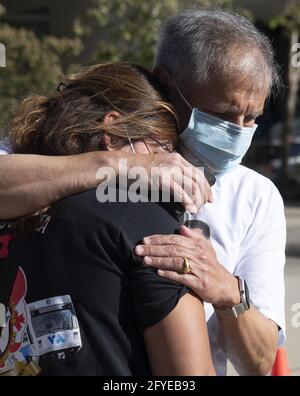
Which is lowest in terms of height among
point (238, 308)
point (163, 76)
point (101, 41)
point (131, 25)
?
point (101, 41)

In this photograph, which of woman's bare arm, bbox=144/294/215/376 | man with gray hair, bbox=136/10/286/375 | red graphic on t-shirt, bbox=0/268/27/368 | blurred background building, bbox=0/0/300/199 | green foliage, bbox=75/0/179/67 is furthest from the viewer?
green foliage, bbox=75/0/179/67

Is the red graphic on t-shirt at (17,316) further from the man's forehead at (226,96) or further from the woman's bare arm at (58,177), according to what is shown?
the man's forehead at (226,96)

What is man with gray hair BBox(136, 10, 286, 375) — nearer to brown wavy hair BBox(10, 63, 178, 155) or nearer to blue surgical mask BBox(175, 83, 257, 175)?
blue surgical mask BBox(175, 83, 257, 175)

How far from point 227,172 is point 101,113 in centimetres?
59

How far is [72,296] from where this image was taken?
68.7 inches

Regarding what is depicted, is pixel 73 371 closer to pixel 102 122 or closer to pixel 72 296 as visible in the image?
pixel 72 296

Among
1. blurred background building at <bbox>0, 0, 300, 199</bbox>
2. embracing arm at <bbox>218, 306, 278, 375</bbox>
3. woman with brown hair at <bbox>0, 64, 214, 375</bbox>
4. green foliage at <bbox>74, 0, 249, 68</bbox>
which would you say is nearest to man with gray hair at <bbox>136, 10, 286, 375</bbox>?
embracing arm at <bbox>218, 306, 278, 375</bbox>

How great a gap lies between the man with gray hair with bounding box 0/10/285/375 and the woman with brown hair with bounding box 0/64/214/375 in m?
0.11

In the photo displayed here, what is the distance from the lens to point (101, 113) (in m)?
1.90

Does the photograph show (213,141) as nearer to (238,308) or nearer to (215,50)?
(215,50)

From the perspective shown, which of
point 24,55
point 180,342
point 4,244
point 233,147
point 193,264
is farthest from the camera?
point 24,55

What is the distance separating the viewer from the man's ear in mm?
2141

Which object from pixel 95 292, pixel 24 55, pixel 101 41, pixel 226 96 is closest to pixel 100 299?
pixel 95 292

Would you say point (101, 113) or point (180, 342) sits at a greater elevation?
point (101, 113)
